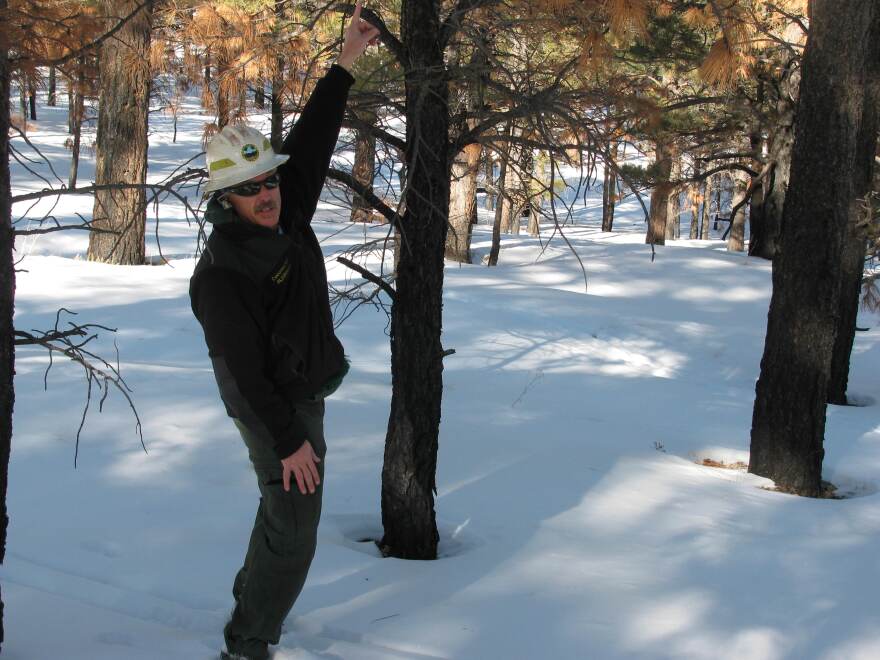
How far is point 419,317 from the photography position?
402 centimetres

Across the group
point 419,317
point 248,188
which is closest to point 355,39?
point 248,188

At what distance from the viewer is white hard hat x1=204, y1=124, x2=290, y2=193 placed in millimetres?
2785

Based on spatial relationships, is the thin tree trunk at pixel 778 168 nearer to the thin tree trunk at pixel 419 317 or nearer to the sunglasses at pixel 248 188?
the thin tree trunk at pixel 419 317

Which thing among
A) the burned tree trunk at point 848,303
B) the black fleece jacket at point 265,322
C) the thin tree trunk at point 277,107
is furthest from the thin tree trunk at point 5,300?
the burned tree trunk at point 848,303

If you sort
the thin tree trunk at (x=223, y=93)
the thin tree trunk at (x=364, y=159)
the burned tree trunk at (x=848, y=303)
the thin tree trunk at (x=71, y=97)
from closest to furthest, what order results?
the thin tree trunk at (x=71, y=97) < the thin tree trunk at (x=364, y=159) < the thin tree trunk at (x=223, y=93) < the burned tree trunk at (x=848, y=303)

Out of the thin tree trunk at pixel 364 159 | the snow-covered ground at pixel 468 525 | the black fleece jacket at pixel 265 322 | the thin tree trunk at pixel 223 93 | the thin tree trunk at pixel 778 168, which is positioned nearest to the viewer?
the black fleece jacket at pixel 265 322

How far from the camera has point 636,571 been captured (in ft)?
12.8

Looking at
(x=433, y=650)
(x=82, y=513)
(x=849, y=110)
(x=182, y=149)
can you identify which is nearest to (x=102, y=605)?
(x=82, y=513)

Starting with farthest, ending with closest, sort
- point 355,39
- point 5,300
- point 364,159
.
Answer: point 364,159 < point 355,39 < point 5,300

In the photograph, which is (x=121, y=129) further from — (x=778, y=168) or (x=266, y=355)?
(x=778, y=168)

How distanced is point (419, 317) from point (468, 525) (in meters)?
1.16

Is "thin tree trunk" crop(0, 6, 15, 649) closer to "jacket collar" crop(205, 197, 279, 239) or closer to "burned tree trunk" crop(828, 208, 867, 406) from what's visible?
"jacket collar" crop(205, 197, 279, 239)

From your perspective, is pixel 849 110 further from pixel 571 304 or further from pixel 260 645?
pixel 571 304

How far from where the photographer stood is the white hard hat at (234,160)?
2785 millimetres
